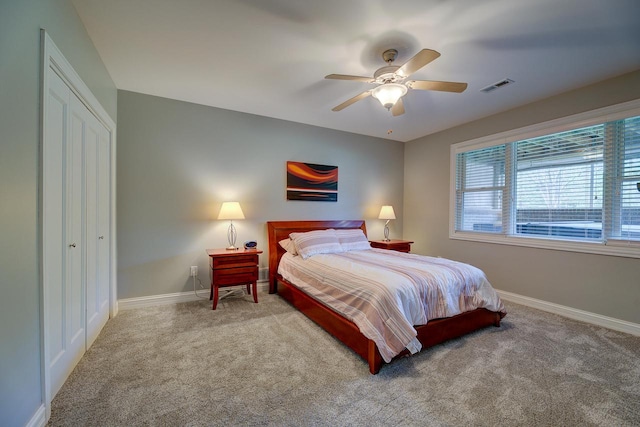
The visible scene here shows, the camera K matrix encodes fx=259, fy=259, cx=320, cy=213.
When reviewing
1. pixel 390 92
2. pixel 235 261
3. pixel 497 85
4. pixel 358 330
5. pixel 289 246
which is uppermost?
pixel 497 85

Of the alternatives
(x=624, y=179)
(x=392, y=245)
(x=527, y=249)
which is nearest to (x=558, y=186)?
(x=624, y=179)

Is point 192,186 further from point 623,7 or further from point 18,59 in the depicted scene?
point 623,7

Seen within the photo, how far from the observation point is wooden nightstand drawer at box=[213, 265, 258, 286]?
124 inches

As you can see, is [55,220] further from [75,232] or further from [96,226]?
[96,226]

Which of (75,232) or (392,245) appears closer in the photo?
(75,232)

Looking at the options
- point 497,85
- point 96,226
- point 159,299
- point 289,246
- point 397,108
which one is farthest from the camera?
point 289,246

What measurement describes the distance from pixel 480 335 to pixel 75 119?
3.97 meters

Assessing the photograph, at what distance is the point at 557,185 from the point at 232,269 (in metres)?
4.20

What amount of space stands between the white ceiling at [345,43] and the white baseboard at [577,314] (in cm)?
258

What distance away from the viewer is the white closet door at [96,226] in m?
2.23

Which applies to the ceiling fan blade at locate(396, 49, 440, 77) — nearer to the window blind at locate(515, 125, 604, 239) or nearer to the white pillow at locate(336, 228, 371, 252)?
the white pillow at locate(336, 228, 371, 252)

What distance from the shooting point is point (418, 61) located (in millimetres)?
1904

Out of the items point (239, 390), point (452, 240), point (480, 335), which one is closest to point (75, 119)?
point (239, 390)

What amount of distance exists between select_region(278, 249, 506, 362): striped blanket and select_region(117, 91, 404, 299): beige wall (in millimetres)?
1483
